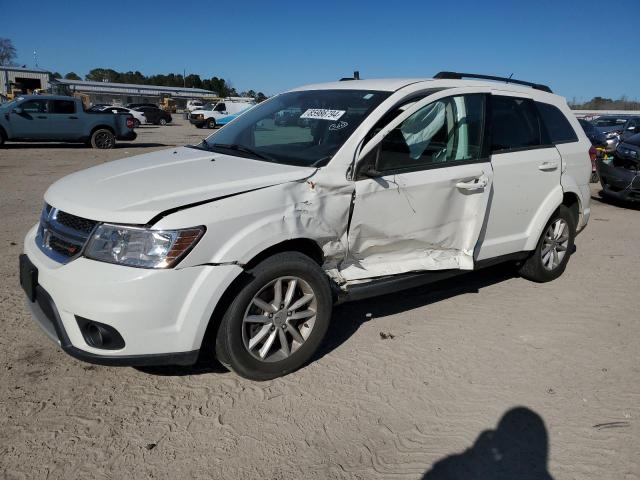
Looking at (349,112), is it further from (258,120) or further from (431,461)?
(431,461)

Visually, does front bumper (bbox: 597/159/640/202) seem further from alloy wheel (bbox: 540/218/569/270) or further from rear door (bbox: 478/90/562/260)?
rear door (bbox: 478/90/562/260)

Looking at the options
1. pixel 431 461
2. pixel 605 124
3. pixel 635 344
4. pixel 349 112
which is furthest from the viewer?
pixel 605 124

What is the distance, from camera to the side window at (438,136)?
3738mm

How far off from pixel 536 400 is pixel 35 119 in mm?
17981

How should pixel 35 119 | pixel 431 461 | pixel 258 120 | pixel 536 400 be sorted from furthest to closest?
pixel 35 119
pixel 258 120
pixel 536 400
pixel 431 461

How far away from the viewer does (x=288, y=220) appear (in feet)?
10.5

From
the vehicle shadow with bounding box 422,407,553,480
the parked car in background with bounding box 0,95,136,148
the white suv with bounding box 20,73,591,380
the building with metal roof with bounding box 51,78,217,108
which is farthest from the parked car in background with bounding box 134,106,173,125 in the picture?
the vehicle shadow with bounding box 422,407,553,480

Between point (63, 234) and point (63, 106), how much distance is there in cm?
1650

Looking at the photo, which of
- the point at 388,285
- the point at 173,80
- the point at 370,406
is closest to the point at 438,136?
the point at 388,285

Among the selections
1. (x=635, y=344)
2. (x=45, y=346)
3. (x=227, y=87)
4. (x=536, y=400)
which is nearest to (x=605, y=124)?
(x=635, y=344)

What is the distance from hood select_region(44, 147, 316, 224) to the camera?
2900mm

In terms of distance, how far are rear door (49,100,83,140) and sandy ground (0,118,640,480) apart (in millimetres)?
14716

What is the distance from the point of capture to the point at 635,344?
4117mm

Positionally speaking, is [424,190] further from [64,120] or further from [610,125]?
[610,125]
